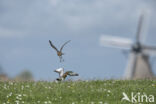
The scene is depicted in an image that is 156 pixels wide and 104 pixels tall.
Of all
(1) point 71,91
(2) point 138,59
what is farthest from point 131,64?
(1) point 71,91

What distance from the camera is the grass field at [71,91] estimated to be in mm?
15578

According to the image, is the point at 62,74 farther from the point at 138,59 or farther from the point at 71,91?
the point at 138,59

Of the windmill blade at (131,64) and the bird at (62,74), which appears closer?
the bird at (62,74)

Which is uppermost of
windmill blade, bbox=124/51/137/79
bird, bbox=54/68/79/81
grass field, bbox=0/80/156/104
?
windmill blade, bbox=124/51/137/79

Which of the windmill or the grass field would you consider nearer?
the grass field

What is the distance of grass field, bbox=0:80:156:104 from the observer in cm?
1558

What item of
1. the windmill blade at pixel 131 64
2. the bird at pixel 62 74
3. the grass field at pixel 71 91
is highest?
the windmill blade at pixel 131 64

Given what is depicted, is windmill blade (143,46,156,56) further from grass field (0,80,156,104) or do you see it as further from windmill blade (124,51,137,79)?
grass field (0,80,156,104)

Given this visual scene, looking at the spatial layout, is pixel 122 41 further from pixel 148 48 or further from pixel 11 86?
pixel 11 86

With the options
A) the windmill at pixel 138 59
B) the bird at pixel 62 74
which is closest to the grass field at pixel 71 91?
the bird at pixel 62 74

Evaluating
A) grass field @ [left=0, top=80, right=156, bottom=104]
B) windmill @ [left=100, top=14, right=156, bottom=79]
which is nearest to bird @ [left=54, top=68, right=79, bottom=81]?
grass field @ [left=0, top=80, right=156, bottom=104]

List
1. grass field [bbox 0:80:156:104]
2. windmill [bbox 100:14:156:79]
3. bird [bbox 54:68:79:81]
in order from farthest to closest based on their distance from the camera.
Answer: windmill [bbox 100:14:156:79] < bird [bbox 54:68:79:81] < grass field [bbox 0:80:156:104]

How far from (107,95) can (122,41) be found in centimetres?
5540

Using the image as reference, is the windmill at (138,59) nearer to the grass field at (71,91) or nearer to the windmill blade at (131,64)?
the windmill blade at (131,64)
